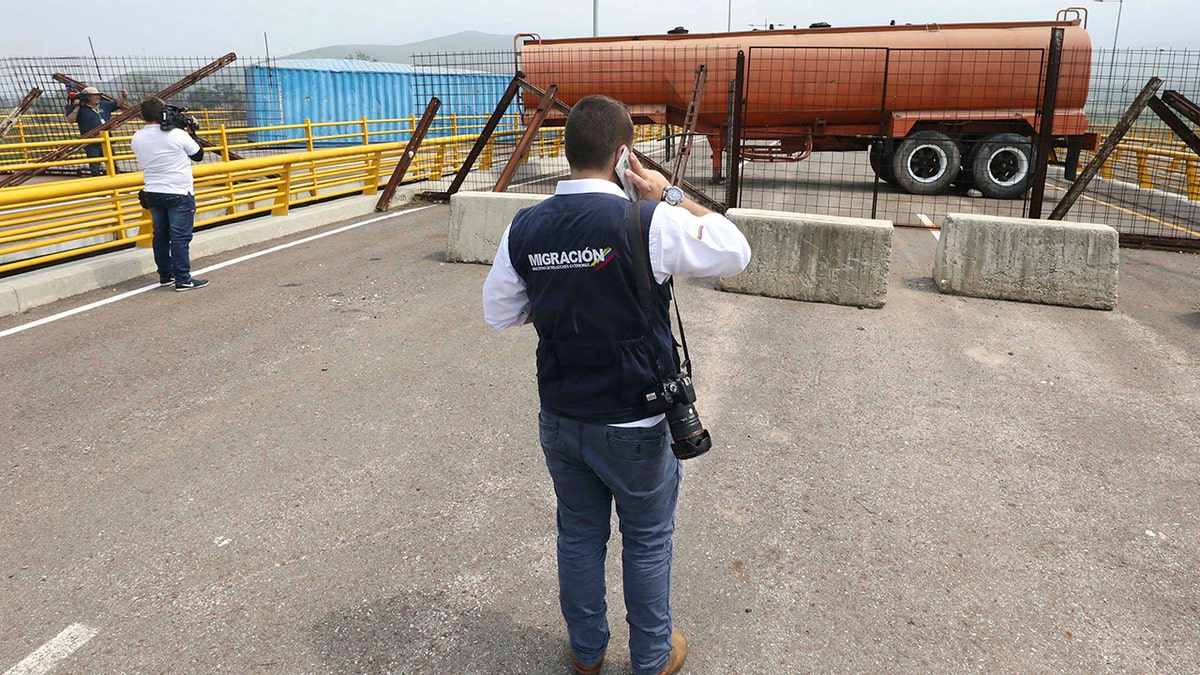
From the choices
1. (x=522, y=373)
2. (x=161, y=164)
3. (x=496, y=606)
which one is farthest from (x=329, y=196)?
(x=496, y=606)

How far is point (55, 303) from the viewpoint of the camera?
24.9 ft

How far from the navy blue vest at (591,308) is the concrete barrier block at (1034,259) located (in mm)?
6202

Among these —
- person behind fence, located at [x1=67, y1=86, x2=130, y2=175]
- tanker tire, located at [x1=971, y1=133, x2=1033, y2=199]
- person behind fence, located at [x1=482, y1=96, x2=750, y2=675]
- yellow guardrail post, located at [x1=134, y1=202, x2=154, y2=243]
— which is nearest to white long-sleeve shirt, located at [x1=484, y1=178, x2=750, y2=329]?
person behind fence, located at [x1=482, y1=96, x2=750, y2=675]

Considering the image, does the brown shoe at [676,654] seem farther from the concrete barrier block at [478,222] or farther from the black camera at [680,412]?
the concrete barrier block at [478,222]

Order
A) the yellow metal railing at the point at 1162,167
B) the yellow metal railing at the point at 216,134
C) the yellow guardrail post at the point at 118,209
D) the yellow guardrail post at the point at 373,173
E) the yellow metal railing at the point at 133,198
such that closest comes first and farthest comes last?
1. the yellow metal railing at the point at 133,198
2. the yellow guardrail post at the point at 118,209
3. the yellow guardrail post at the point at 373,173
4. the yellow metal railing at the point at 216,134
5. the yellow metal railing at the point at 1162,167

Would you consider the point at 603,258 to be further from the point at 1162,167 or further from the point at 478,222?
the point at 1162,167

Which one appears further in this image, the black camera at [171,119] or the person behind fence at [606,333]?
the black camera at [171,119]

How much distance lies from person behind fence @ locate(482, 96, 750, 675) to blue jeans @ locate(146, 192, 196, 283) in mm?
6469

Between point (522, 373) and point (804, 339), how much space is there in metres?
2.41

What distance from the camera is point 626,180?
248cm


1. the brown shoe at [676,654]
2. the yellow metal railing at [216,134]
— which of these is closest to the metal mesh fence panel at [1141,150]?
the brown shoe at [676,654]

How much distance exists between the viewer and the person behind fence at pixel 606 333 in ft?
7.52

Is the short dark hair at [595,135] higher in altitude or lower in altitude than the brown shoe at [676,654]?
higher

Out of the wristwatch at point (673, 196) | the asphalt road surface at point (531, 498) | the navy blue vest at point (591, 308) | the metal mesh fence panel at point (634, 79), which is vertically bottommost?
the asphalt road surface at point (531, 498)
